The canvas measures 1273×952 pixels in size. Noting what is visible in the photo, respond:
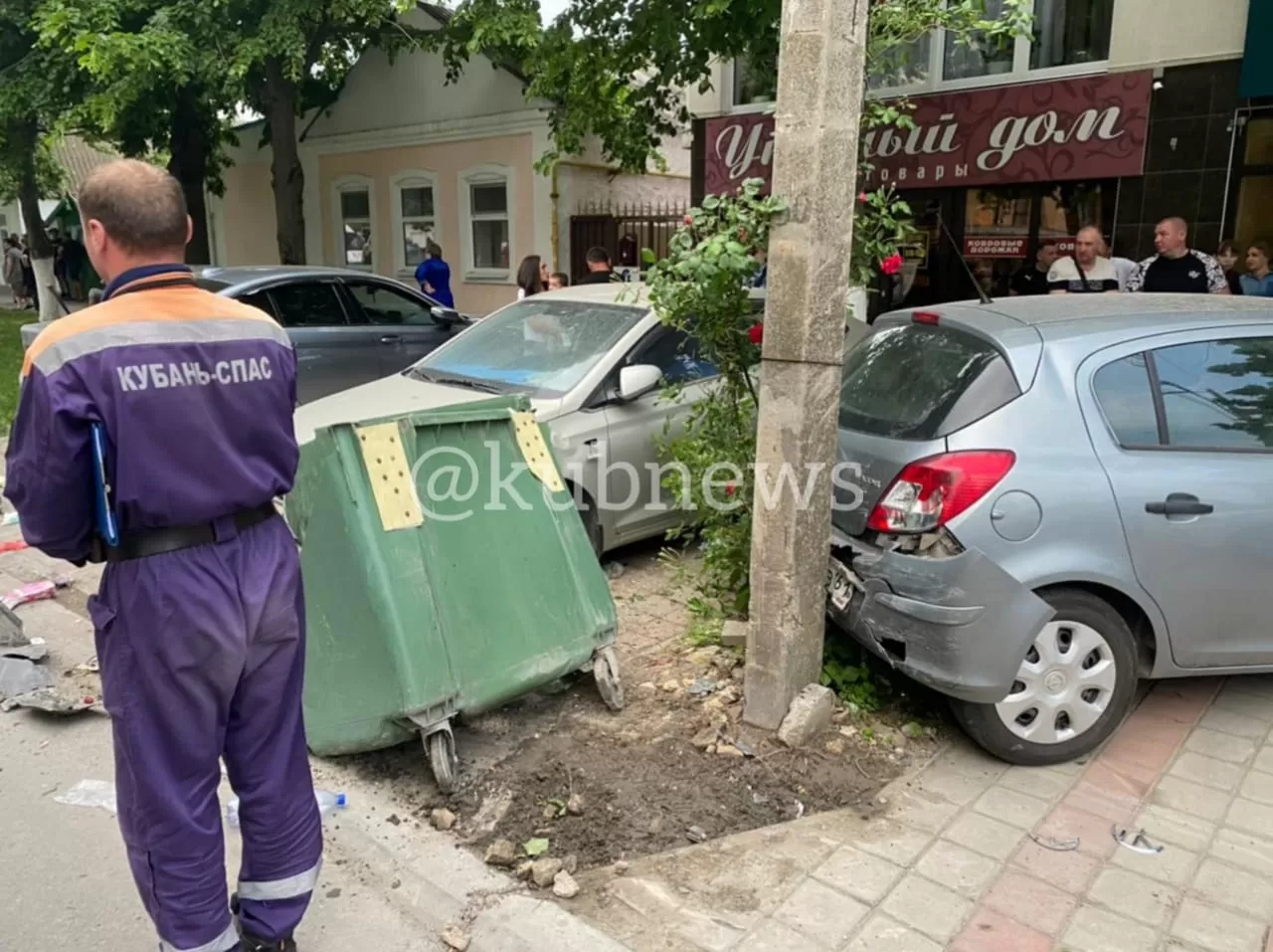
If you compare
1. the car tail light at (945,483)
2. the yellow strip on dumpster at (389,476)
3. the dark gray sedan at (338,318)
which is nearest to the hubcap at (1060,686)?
the car tail light at (945,483)

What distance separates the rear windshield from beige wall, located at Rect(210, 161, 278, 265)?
1712 cm

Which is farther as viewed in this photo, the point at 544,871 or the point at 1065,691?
the point at 1065,691

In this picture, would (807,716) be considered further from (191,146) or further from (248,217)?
(248,217)

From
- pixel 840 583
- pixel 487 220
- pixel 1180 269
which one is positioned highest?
pixel 487 220

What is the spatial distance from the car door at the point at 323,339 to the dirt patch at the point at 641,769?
503 cm

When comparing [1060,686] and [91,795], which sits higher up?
[1060,686]

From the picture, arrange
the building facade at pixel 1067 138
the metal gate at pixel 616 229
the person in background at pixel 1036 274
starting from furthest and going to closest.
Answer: the metal gate at pixel 616 229
the person in background at pixel 1036 274
the building facade at pixel 1067 138

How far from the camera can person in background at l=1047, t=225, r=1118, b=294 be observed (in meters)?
7.11

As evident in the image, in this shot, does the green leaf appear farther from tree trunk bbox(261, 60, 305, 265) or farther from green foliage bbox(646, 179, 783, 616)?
tree trunk bbox(261, 60, 305, 265)

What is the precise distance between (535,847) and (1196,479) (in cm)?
257

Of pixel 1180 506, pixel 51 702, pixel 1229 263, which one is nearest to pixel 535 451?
pixel 51 702

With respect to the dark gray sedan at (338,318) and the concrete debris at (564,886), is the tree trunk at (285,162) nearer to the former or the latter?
the dark gray sedan at (338,318)

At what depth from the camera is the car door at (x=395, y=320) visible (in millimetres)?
8766

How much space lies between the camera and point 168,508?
87.1 inches
